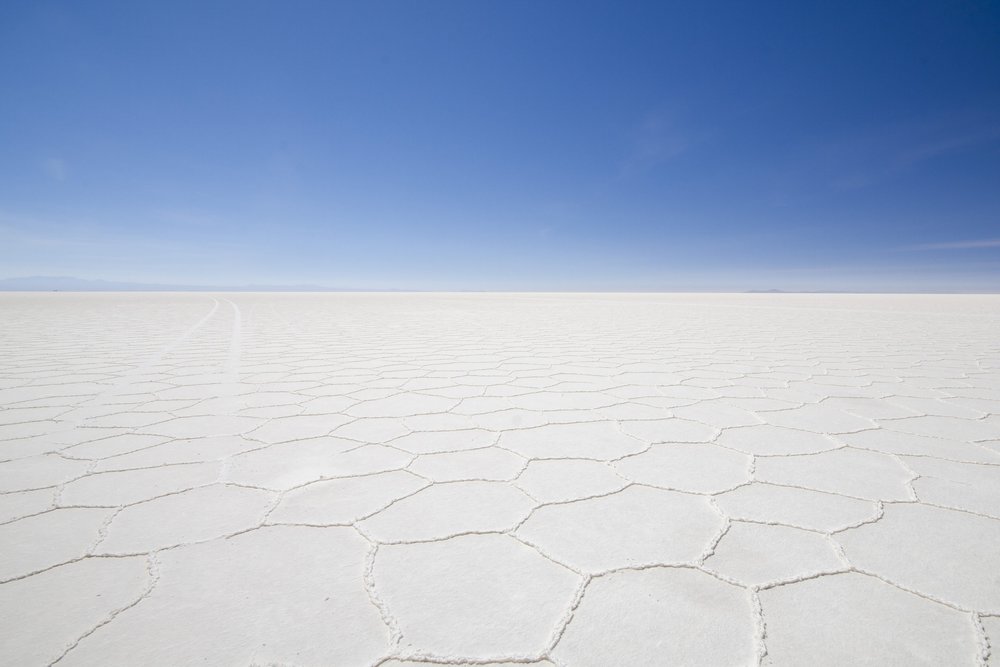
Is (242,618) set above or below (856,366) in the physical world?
below

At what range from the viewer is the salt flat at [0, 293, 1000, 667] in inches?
29.5

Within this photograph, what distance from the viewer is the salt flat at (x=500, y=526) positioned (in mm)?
750

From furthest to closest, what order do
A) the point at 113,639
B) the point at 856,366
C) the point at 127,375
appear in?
the point at 856,366, the point at 127,375, the point at 113,639

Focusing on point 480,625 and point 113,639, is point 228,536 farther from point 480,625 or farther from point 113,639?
point 480,625

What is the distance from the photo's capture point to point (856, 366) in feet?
10.9

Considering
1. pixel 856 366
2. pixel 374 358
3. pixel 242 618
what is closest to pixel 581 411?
pixel 242 618

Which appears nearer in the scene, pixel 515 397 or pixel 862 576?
pixel 862 576

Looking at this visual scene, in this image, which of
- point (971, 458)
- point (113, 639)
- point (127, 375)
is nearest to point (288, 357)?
point (127, 375)

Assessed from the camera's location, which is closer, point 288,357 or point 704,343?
point 288,357

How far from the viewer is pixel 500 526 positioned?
3.62 ft

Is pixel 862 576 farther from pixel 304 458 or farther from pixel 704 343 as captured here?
pixel 704 343

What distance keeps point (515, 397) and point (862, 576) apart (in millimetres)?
1673

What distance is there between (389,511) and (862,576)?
44.1 inches

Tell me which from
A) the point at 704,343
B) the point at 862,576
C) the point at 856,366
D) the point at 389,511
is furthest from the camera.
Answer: the point at 704,343
